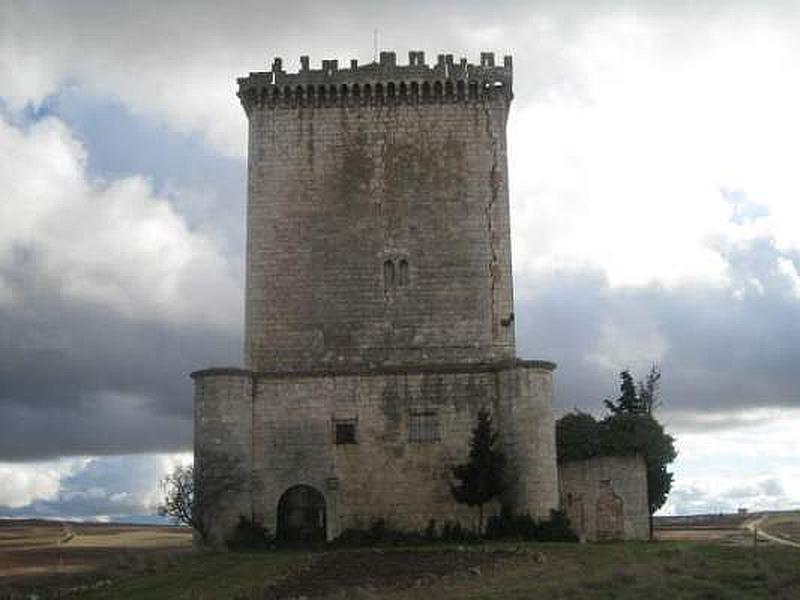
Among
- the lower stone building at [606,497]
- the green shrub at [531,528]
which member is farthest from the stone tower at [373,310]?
the lower stone building at [606,497]

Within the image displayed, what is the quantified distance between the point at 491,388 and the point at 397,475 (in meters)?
4.35

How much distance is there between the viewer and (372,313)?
130 ft

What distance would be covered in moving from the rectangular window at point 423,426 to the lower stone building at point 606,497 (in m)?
5.62

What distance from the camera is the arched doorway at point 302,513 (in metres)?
38.1

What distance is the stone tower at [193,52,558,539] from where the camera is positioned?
122 ft

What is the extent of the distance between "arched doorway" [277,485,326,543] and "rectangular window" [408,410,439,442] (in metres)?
3.85

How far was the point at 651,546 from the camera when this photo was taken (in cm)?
3500

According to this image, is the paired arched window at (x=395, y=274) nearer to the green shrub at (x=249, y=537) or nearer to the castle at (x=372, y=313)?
the castle at (x=372, y=313)

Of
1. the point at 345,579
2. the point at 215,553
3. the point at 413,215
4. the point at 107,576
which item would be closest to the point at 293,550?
the point at 215,553

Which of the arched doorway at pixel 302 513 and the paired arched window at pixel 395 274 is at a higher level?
the paired arched window at pixel 395 274

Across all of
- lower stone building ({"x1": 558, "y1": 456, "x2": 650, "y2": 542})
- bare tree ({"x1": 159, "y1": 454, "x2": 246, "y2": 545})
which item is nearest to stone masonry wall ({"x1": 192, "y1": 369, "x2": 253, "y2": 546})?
bare tree ({"x1": 159, "y1": 454, "x2": 246, "y2": 545})

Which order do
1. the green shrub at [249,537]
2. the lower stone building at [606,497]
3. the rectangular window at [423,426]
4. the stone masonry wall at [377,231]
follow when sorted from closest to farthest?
1. the green shrub at [249,537]
2. the rectangular window at [423,426]
3. the stone masonry wall at [377,231]
4. the lower stone building at [606,497]

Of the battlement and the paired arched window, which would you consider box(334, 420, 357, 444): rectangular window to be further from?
the battlement

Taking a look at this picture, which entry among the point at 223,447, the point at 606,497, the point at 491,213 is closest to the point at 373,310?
the point at 491,213
